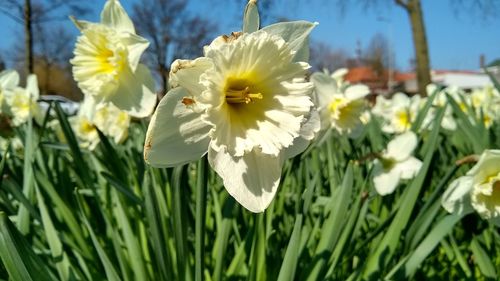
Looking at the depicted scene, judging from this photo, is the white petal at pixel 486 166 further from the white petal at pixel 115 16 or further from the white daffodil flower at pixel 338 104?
the white petal at pixel 115 16

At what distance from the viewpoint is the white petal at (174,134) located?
0.72 meters

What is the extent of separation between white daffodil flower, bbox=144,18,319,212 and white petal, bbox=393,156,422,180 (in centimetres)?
106

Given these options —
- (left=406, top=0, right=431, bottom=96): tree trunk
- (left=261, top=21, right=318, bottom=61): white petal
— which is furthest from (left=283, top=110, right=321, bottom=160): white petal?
(left=406, top=0, right=431, bottom=96): tree trunk

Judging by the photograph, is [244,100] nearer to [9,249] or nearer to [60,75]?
[9,249]

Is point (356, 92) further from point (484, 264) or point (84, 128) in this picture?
point (84, 128)

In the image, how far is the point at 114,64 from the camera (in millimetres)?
1226

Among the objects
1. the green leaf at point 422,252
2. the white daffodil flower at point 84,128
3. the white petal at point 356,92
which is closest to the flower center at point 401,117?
the white petal at point 356,92

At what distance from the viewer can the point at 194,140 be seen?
0.76m

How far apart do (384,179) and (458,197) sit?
1.67 ft

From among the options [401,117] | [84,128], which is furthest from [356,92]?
[84,128]

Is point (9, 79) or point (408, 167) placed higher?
point (9, 79)

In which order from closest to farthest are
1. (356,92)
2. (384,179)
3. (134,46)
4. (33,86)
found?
(134,46)
(384,179)
(356,92)
(33,86)

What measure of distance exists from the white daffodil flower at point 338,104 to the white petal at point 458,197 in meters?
0.72

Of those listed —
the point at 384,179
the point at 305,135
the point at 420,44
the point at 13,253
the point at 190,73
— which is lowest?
the point at 384,179
